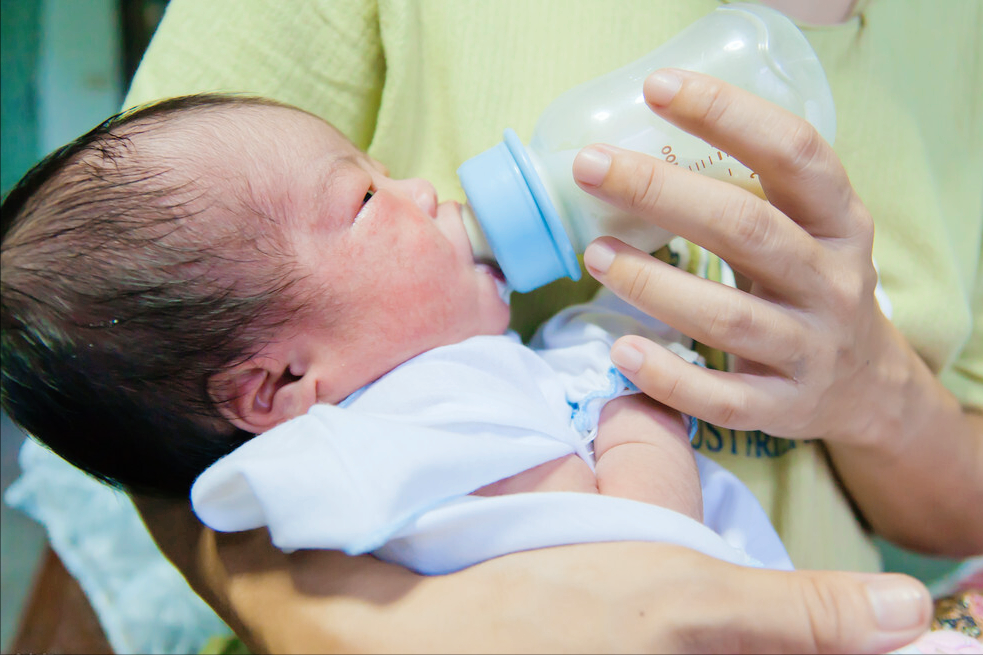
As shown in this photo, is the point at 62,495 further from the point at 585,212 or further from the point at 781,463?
the point at 781,463

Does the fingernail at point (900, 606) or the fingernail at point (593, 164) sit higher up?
the fingernail at point (593, 164)

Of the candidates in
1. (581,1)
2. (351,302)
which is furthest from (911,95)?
(351,302)

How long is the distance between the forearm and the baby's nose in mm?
629

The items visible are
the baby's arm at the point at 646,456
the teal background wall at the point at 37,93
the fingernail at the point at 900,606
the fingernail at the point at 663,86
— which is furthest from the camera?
the teal background wall at the point at 37,93

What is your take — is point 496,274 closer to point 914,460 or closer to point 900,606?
point 900,606

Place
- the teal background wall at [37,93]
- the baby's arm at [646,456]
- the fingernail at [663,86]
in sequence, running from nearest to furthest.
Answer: the fingernail at [663,86] → the baby's arm at [646,456] → the teal background wall at [37,93]

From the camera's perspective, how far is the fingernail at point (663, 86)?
0.58 meters

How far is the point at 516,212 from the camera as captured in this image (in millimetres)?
733

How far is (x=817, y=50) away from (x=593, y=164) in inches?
20.0

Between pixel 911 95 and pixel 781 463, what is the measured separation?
583mm

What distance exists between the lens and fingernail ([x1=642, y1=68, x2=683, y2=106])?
1.91 feet

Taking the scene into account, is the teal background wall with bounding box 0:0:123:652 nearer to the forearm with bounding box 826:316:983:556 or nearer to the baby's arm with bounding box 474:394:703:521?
the baby's arm with bounding box 474:394:703:521

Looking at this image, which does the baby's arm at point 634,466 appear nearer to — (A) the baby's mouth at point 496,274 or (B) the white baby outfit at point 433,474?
(B) the white baby outfit at point 433,474

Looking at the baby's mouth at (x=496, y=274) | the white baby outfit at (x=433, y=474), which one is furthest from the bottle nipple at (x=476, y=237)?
the white baby outfit at (x=433, y=474)
